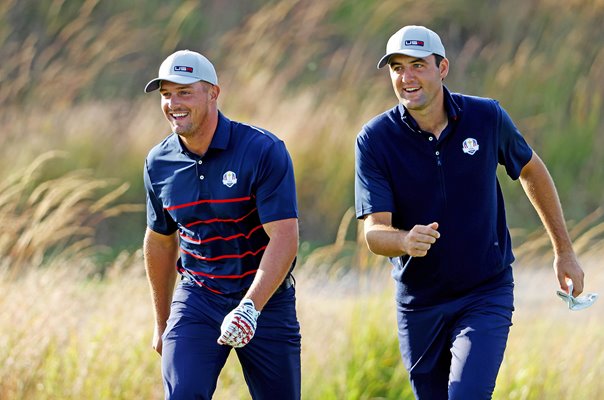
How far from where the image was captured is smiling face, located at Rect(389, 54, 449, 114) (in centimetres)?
624

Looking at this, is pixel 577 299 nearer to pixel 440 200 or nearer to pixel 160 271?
pixel 440 200

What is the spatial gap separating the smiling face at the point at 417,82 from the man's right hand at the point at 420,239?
28.6 inches

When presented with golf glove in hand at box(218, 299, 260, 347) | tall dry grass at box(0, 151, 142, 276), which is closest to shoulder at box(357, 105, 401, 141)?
golf glove in hand at box(218, 299, 260, 347)

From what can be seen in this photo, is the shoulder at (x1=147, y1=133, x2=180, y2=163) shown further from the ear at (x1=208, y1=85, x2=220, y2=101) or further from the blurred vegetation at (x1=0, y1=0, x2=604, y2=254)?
the blurred vegetation at (x1=0, y1=0, x2=604, y2=254)

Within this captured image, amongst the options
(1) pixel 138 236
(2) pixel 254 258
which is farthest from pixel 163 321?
(1) pixel 138 236

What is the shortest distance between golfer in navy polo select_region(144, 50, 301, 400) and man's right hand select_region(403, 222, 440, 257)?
56 cm

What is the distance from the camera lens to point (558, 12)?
1711 centimetres

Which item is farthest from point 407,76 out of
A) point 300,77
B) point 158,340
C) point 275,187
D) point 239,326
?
point 300,77

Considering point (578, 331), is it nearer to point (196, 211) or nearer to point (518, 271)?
point (518, 271)

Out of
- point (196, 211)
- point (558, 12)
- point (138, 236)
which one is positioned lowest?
point (138, 236)

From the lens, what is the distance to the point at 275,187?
6059 millimetres

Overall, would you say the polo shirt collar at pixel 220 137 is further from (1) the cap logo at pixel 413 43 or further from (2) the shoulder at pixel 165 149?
(1) the cap logo at pixel 413 43

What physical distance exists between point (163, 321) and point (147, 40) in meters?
11.5

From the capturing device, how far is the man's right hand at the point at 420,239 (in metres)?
5.68
